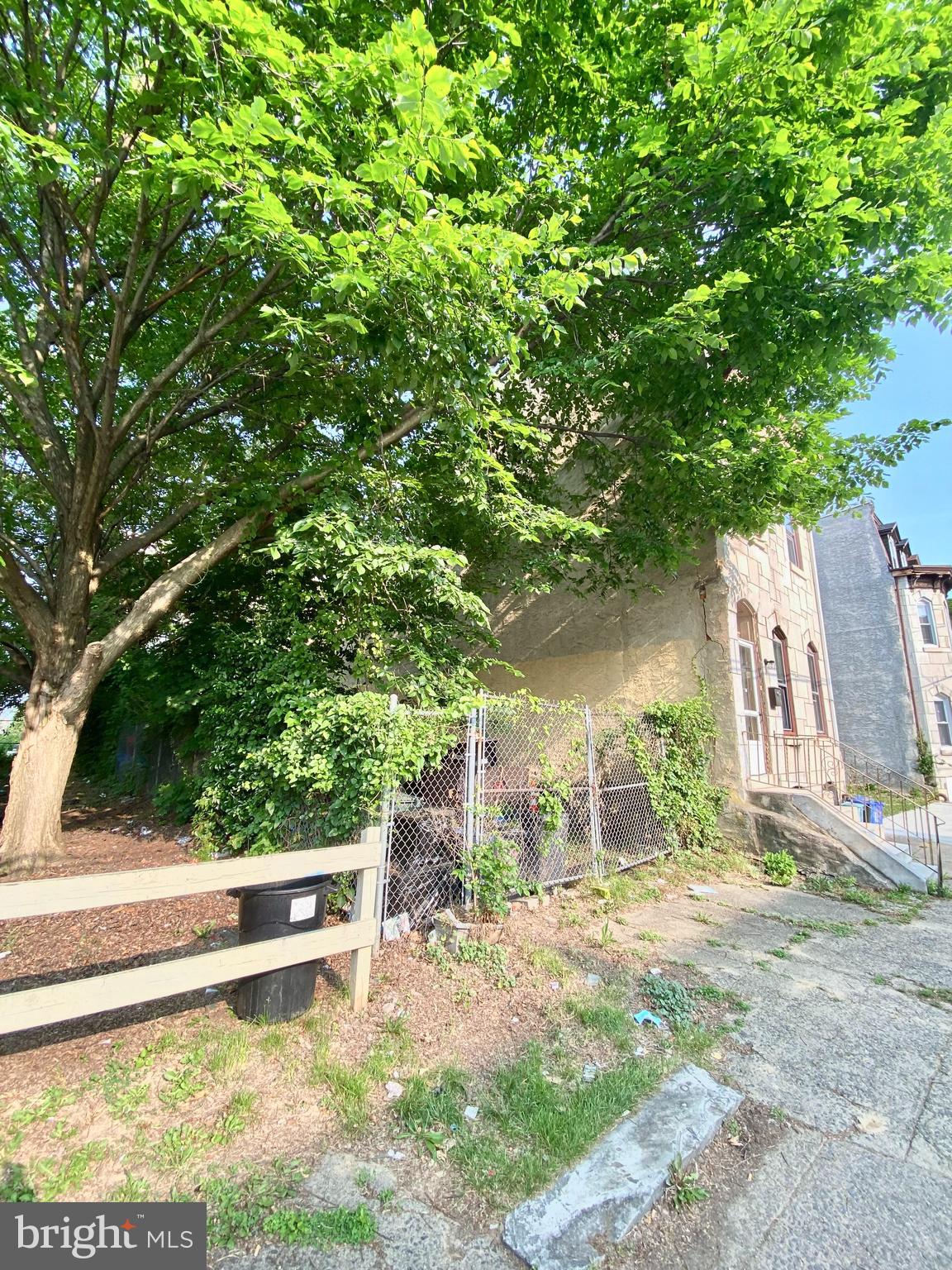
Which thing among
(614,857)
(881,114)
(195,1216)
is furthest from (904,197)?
(195,1216)

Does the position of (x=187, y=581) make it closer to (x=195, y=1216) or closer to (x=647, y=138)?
(x=195, y=1216)

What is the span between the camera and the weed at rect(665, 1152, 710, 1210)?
83.2 inches

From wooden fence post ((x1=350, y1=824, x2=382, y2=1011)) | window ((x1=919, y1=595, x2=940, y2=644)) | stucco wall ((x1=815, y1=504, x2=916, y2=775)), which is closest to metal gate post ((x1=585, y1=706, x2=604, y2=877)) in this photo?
wooden fence post ((x1=350, y1=824, x2=382, y2=1011))

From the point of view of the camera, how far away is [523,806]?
213 inches

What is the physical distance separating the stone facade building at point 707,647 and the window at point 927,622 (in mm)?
9367

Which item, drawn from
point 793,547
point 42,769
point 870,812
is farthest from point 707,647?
point 42,769

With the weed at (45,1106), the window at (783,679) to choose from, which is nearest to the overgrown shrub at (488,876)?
the weed at (45,1106)

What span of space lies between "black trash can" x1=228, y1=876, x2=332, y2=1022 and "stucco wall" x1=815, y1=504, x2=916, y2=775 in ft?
59.1

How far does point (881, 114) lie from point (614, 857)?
763 cm

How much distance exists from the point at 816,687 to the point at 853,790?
8.33ft

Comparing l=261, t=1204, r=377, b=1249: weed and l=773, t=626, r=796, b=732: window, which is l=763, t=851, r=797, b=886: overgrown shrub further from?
l=261, t=1204, r=377, b=1249: weed

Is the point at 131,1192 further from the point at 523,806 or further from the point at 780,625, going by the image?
the point at 780,625

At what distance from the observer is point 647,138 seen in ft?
14.9

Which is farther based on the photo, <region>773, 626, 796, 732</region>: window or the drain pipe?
the drain pipe
